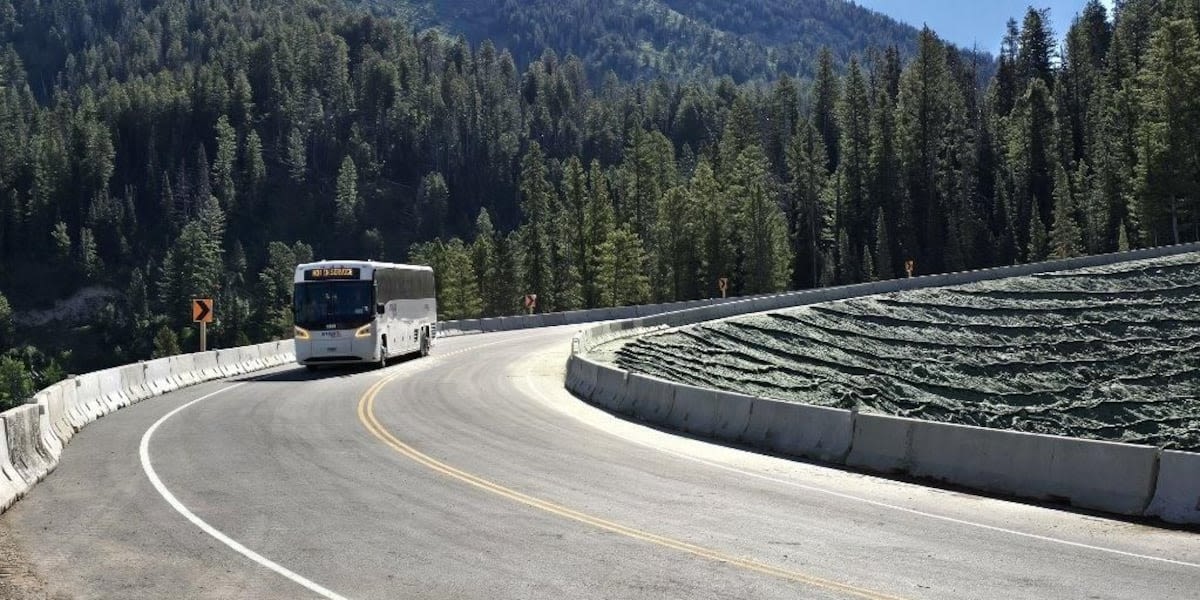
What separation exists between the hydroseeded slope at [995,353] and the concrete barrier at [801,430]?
39.3ft

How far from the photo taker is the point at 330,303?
38.3 meters

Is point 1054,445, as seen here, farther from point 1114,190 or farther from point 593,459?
point 1114,190

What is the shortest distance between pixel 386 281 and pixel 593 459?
72.3 ft

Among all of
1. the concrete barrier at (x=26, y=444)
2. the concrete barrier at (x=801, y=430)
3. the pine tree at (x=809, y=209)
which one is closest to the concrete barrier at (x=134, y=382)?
the concrete barrier at (x=26, y=444)

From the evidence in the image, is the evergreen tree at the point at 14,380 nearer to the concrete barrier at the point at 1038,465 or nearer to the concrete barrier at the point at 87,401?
the concrete barrier at the point at 87,401

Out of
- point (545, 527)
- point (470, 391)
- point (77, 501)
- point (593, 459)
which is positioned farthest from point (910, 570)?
point (470, 391)

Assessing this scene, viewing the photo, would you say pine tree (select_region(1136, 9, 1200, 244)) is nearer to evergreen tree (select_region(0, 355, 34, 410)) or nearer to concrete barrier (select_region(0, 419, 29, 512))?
concrete barrier (select_region(0, 419, 29, 512))

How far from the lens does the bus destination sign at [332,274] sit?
3841 centimetres

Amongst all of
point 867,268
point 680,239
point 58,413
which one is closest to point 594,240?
point 680,239

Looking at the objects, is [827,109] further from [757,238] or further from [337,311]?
[337,311]

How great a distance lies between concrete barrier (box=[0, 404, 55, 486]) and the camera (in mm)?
16766

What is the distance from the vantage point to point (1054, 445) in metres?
15.9

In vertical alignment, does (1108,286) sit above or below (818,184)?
below

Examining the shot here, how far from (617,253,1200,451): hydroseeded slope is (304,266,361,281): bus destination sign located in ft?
29.4
